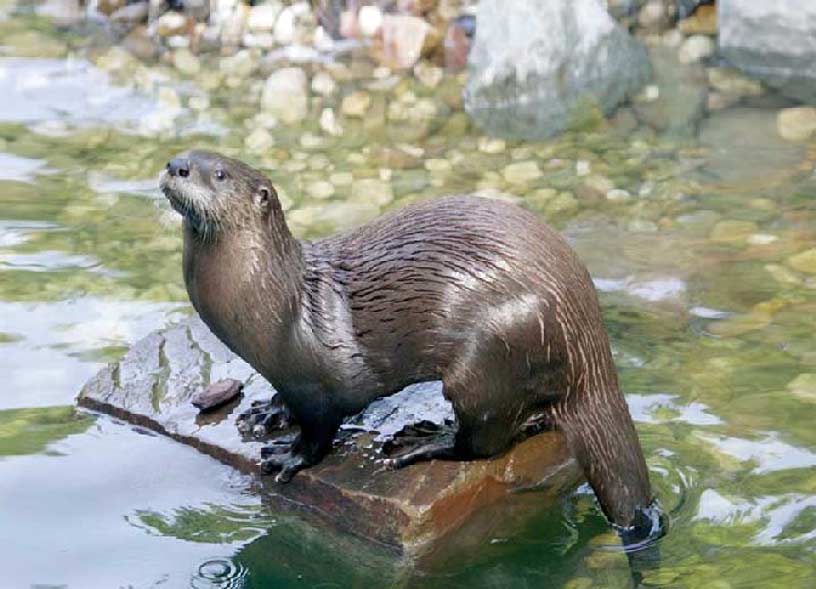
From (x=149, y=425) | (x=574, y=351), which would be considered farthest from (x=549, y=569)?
(x=149, y=425)

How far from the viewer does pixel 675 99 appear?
666 centimetres

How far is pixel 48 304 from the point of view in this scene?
5.02m

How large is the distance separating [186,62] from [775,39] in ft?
9.65

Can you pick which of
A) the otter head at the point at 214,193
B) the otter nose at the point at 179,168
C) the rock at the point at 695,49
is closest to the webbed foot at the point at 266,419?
the otter head at the point at 214,193

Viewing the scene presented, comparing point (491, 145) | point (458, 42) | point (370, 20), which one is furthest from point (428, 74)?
point (491, 145)

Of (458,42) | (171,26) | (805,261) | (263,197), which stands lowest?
(805,261)

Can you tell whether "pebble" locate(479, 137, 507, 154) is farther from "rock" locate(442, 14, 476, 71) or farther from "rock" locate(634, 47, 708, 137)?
"rock" locate(442, 14, 476, 71)

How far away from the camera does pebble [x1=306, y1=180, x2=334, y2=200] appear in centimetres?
589

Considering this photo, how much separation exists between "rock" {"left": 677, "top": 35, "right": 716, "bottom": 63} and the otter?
3894mm

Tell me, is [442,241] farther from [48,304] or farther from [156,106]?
[156,106]

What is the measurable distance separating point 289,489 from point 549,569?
702 mm

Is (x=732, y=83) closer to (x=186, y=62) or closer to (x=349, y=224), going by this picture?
(x=349, y=224)

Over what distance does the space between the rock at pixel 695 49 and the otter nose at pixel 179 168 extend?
168 inches

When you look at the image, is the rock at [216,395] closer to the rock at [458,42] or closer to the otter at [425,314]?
the otter at [425,314]
